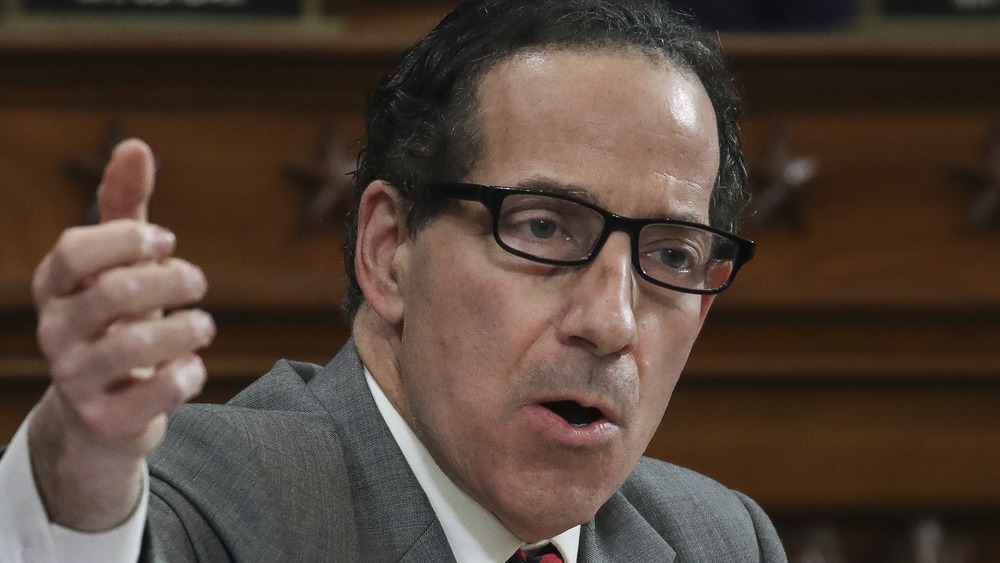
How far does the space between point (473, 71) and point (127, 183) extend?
2.29ft

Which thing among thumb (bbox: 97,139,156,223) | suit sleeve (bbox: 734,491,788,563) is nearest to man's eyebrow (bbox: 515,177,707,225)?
thumb (bbox: 97,139,156,223)

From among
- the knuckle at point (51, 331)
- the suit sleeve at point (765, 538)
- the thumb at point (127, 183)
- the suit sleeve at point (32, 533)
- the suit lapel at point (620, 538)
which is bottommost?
the suit sleeve at point (765, 538)

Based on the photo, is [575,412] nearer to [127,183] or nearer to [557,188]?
[557,188]

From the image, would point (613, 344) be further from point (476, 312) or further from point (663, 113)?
point (663, 113)

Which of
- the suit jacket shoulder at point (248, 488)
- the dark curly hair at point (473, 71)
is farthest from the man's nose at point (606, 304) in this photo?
the suit jacket shoulder at point (248, 488)

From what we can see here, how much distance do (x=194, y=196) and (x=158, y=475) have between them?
1877mm

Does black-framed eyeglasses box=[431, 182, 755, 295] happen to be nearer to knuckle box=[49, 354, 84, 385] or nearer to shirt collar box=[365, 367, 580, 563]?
shirt collar box=[365, 367, 580, 563]

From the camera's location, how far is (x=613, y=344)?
1.47 m

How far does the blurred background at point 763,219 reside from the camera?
3111mm

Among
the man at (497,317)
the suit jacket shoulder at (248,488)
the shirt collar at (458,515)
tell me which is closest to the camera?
the suit jacket shoulder at (248,488)

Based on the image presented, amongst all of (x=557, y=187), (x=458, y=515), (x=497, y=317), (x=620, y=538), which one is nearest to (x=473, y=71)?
(x=557, y=187)

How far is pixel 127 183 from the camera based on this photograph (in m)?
1.01

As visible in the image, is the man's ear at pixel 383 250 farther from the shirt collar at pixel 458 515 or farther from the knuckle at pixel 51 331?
the knuckle at pixel 51 331

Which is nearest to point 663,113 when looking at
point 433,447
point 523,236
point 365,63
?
point 523,236
